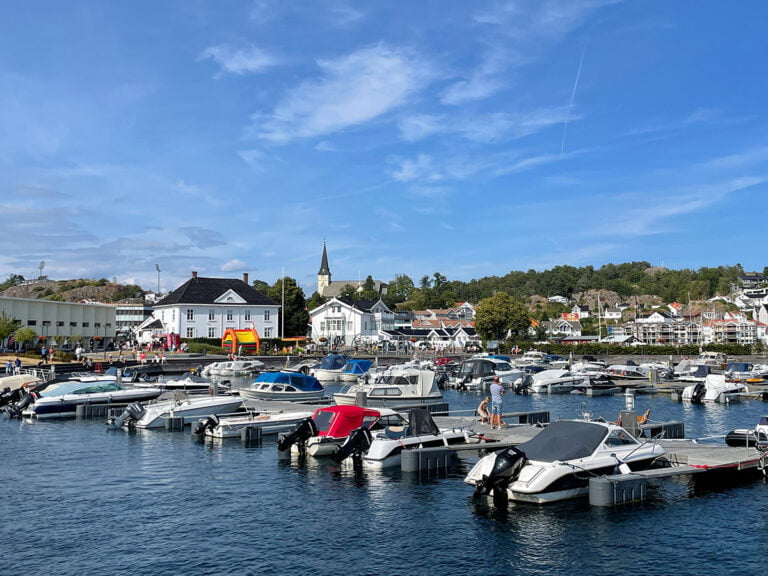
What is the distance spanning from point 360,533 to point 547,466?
610cm

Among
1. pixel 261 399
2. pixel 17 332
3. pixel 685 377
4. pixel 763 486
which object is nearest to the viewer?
pixel 763 486

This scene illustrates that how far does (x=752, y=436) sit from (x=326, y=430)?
16.5 metres

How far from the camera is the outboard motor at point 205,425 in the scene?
3288 cm

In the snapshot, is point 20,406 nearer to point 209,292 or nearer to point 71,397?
Answer: point 71,397

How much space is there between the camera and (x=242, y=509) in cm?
2052

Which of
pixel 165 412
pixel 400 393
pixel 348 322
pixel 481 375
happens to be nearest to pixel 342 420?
pixel 165 412

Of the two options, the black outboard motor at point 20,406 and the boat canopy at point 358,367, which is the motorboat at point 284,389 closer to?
the black outboard motor at point 20,406

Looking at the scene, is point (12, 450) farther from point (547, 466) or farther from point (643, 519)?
point (643, 519)

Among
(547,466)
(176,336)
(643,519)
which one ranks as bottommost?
(643,519)

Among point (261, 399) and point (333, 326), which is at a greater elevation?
point (333, 326)

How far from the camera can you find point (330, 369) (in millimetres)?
73000

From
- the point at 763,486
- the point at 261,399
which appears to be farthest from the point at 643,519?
the point at 261,399

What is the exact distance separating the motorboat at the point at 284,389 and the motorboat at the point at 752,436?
26.0 meters

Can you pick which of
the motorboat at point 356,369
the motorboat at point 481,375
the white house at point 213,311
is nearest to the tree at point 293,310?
the white house at point 213,311
